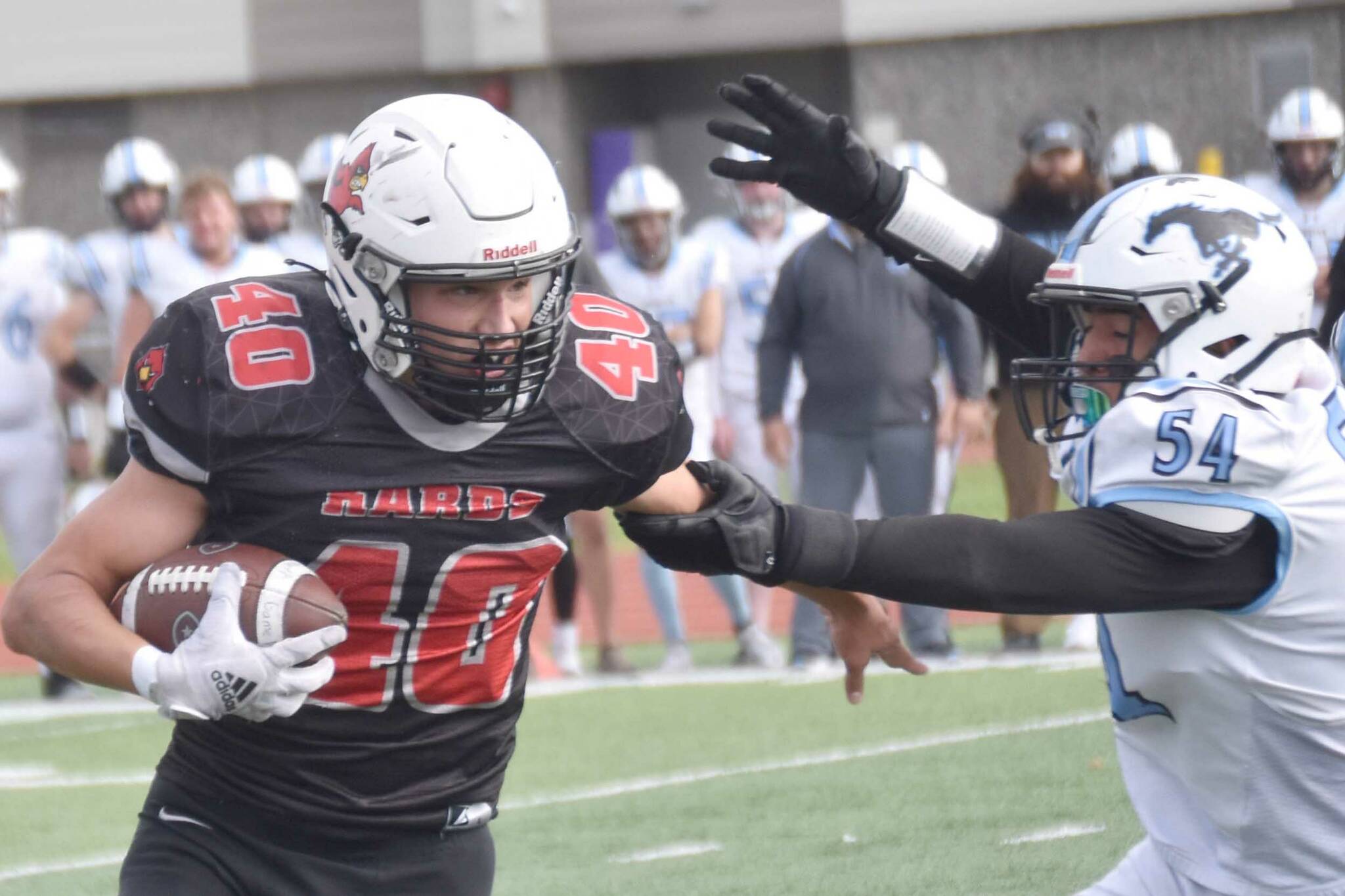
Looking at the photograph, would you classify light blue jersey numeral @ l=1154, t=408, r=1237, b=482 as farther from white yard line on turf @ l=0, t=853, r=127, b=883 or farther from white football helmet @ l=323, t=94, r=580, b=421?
white yard line on turf @ l=0, t=853, r=127, b=883

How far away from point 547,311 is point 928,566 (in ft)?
2.22

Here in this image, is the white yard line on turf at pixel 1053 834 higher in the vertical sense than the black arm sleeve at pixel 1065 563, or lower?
lower

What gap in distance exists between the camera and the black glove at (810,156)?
336cm

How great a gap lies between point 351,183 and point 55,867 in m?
2.75

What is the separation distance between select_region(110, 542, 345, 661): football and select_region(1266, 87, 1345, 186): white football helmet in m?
6.17

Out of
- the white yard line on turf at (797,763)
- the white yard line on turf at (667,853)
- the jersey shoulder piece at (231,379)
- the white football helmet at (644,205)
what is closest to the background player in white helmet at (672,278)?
the white football helmet at (644,205)

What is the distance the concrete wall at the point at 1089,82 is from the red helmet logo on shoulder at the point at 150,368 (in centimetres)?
1613

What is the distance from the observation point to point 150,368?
2.76 meters

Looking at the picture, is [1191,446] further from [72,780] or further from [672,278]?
[672,278]

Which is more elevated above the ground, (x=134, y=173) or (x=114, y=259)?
(x=134, y=173)

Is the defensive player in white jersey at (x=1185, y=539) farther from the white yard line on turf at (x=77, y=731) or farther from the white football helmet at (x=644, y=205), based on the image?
the white football helmet at (x=644, y=205)

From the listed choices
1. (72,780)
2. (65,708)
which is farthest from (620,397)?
(65,708)

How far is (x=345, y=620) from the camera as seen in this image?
8.75ft

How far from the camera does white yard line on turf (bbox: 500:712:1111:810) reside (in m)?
5.52
